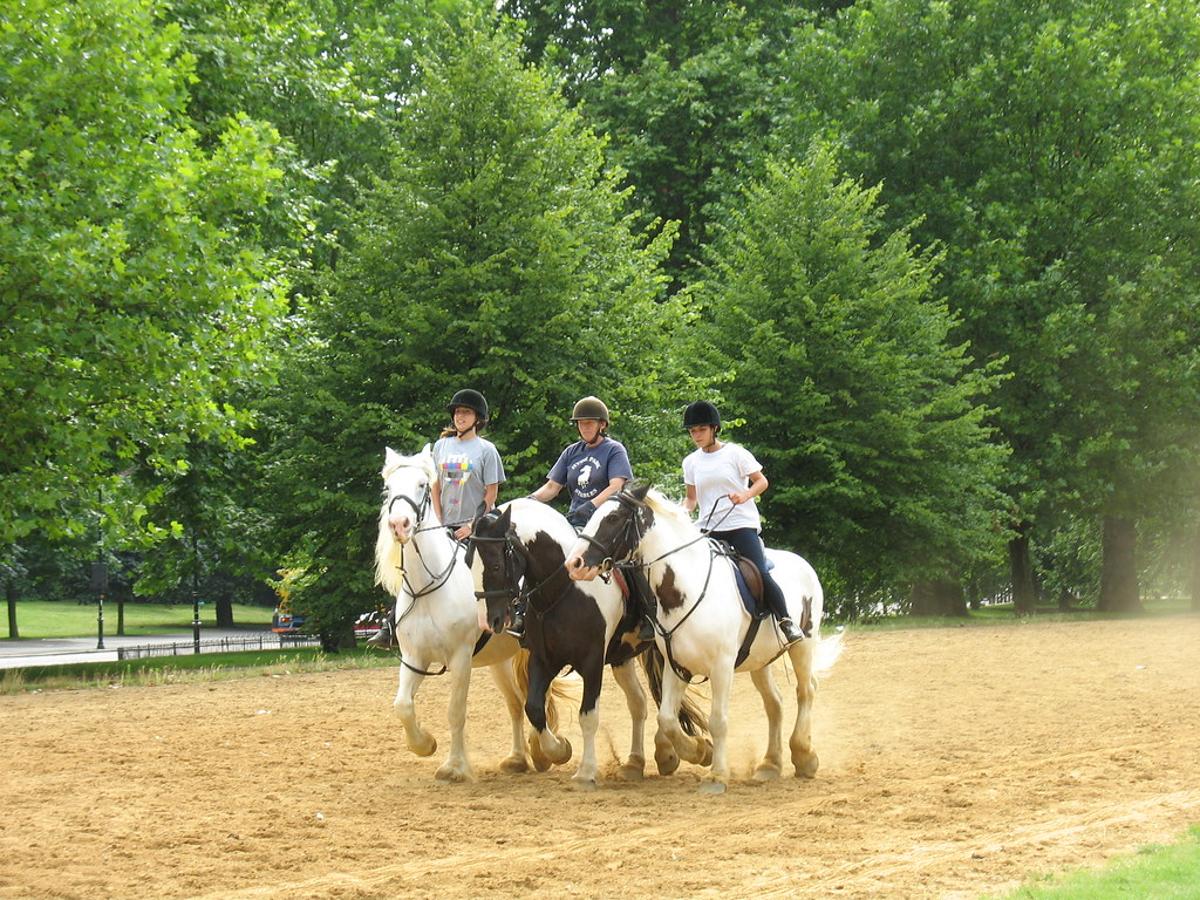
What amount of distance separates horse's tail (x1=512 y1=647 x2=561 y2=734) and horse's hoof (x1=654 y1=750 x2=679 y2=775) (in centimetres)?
122

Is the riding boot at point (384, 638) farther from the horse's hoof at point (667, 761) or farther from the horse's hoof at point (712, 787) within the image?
the horse's hoof at point (712, 787)

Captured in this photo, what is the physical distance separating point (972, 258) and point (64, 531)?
23.5m

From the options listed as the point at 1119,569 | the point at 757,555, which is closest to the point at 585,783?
the point at 757,555

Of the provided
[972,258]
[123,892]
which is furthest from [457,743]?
[972,258]

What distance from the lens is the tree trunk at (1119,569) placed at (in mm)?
40500

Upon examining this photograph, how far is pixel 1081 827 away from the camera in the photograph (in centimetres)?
949

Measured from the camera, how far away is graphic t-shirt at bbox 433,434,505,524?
41.9ft

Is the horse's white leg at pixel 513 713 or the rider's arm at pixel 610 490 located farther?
the horse's white leg at pixel 513 713

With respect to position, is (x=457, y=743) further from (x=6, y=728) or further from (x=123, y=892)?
(x=6, y=728)

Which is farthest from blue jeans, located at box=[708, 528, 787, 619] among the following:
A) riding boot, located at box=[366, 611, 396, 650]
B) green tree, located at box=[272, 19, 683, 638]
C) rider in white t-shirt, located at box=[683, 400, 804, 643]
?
green tree, located at box=[272, 19, 683, 638]

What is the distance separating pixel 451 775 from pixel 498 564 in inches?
84.2

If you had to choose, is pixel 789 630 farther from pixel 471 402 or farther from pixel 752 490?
pixel 471 402

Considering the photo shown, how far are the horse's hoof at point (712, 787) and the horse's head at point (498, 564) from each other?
80.6 inches

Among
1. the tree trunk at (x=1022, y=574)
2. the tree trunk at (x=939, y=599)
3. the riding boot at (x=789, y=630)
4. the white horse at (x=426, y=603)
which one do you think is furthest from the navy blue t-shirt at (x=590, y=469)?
the tree trunk at (x=1022, y=574)
